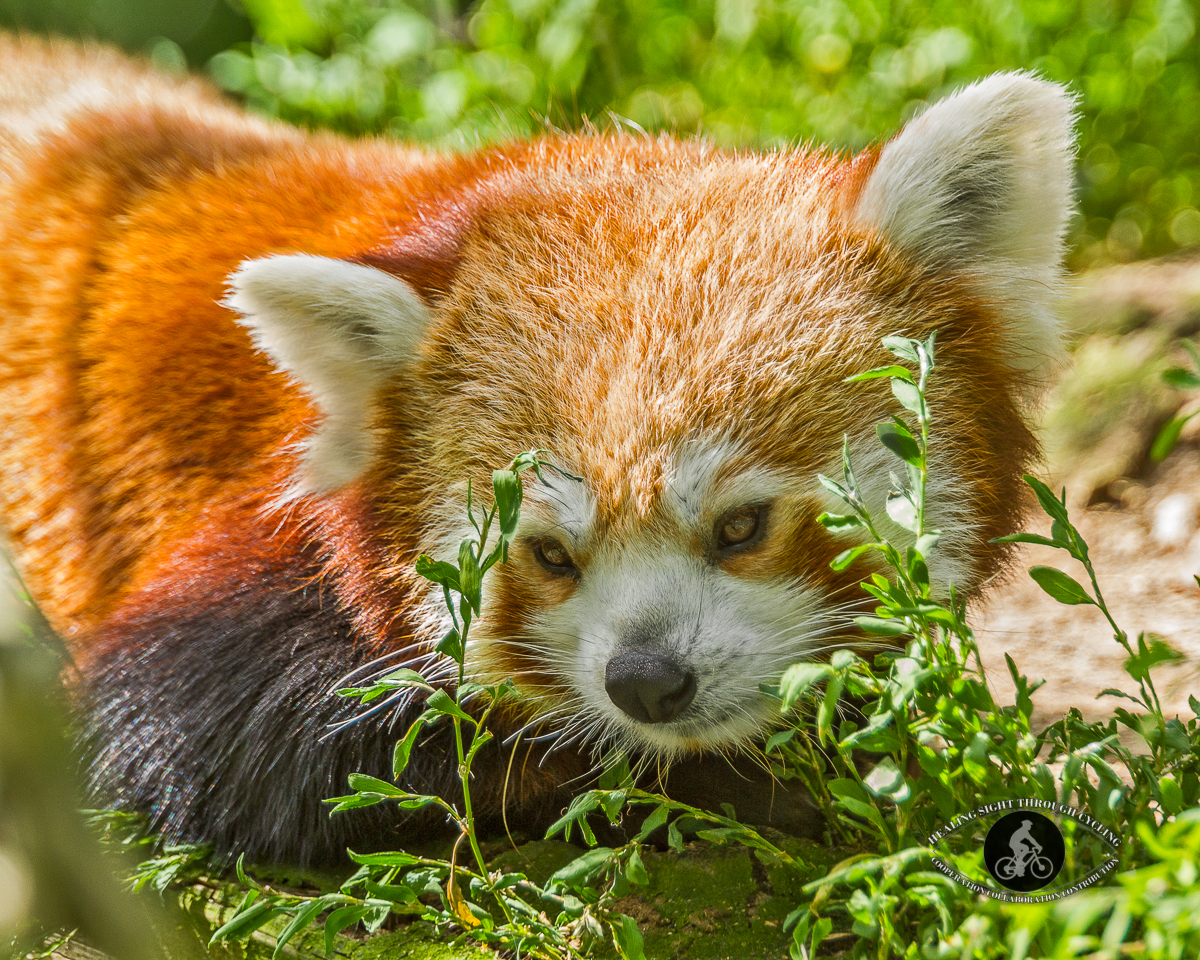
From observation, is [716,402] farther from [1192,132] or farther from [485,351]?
[1192,132]

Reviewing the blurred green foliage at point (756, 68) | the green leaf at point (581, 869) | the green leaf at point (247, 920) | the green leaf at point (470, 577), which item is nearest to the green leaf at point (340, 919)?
the green leaf at point (247, 920)

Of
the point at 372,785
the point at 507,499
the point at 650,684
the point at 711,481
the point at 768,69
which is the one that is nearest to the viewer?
the point at 507,499

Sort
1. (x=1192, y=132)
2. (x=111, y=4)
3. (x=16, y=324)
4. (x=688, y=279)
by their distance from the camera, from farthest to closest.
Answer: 1. (x=111, y=4)
2. (x=1192, y=132)
3. (x=16, y=324)
4. (x=688, y=279)

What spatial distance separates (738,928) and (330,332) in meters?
1.43

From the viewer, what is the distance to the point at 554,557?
202 cm

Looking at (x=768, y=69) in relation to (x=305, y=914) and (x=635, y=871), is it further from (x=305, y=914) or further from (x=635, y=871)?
(x=305, y=914)

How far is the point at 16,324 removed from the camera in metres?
2.92

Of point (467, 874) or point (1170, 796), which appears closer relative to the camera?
point (1170, 796)

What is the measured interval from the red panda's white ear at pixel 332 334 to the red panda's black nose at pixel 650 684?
0.80m

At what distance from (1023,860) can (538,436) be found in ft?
3.64

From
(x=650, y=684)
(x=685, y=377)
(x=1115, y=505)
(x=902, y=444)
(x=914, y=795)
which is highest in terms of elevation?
(x=685, y=377)

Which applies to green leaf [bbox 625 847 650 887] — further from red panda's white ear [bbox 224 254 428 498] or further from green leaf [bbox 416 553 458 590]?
red panda's white ear [bbox 224 254 428 498]

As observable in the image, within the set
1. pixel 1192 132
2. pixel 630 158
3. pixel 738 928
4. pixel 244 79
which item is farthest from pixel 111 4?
pixel 738 928

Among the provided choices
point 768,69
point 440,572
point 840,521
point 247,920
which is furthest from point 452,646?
point 768,69
